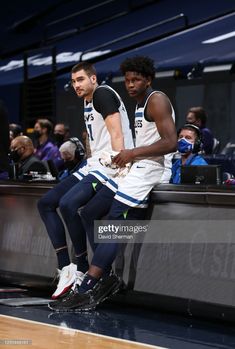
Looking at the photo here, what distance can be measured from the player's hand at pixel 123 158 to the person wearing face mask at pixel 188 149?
4.09 ft

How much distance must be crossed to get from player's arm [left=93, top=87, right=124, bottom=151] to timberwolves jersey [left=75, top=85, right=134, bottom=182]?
0.14m

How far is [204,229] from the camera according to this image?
20.0 ft

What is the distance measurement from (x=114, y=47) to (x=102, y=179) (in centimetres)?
957

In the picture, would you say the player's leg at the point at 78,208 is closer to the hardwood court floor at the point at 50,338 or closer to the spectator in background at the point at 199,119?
the hardwood court floor at the point at 50,338

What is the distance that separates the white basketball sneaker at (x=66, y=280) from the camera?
272 inches

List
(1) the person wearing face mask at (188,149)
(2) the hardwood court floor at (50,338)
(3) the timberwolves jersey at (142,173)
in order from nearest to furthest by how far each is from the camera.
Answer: (2) the hardwood court floor at (50,338)
(3) the timberwolves jersey at (142,173)
(1) the person wearing face mask at (188,149)

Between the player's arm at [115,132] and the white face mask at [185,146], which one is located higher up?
the player's arm at [115,132]

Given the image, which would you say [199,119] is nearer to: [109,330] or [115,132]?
[115,132]

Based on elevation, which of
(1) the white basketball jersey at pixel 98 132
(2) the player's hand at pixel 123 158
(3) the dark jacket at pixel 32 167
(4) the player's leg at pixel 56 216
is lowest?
(4) the player's leg at pixel 56 216

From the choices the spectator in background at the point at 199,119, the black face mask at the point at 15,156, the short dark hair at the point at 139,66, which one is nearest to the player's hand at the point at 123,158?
the short dark hair at the point at 139,66

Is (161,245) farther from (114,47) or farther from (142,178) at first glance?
(114,47)

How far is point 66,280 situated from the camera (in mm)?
6941

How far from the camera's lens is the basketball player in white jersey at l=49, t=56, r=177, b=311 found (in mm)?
6395

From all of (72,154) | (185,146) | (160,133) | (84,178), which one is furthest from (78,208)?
(72,154)
